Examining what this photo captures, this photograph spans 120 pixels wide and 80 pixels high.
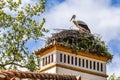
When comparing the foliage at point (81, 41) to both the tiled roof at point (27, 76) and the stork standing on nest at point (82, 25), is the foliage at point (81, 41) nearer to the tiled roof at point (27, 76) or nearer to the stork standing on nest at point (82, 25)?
the stork standing on nest at point (82, 25)

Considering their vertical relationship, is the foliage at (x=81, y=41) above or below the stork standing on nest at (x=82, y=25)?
below

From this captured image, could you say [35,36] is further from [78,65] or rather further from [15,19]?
[78,65]

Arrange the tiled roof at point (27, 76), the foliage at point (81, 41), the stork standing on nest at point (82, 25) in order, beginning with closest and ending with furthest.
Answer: the tiled roof at point (27, 76), the foliage at point (81, 41), the stork standing on nest at point (82, 25)

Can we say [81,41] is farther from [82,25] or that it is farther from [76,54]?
[82,25]

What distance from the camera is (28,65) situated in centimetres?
2653

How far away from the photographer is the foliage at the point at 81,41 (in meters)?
24.0

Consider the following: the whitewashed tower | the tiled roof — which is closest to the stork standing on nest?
the whitewashed tower

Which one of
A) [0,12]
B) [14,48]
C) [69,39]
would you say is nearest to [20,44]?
[14,48]

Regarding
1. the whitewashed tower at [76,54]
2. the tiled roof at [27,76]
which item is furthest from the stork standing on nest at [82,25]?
the tiled roof at [27,76]

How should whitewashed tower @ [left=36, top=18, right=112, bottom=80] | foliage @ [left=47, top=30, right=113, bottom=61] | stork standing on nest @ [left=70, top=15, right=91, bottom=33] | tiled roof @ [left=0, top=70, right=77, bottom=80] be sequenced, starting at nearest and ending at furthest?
tiled roof @ [left=0, top=70, right=77, bottom=80] < whitewashed tower @ [left=36, top=18, right=112, bottom=80] < foliage @ [left=47, top=30, right=113, bottom=61] < stork standing on nest @ [left=70, top=15, right=91, bottom=33]

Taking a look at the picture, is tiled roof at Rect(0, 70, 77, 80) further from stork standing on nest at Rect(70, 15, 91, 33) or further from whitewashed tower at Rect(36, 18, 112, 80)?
stork standing on nest at Rect(70, 15, 91, 33)

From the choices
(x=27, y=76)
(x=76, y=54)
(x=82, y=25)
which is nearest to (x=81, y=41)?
(x=76, y=54)

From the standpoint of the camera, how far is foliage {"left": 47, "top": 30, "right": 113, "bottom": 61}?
24.0m

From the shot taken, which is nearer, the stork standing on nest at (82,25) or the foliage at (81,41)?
the foliage at (81,41)
